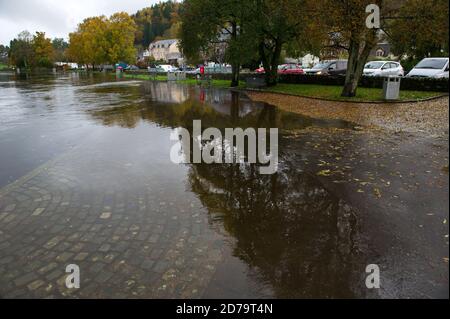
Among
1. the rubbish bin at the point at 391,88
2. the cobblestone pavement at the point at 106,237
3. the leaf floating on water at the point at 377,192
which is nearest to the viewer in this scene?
the cobblestone pavement at the point at 106,237

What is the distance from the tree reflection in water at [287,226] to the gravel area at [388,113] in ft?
17.2

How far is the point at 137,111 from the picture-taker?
16.1 meters

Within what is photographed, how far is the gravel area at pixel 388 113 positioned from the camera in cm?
1131

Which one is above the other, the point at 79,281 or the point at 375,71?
the point at 375,71

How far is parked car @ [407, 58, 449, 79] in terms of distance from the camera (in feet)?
67.8

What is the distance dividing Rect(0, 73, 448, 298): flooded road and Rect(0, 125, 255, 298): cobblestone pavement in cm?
2

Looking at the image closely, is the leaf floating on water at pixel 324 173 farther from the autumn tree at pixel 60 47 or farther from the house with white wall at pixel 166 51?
the autumn tree at pixel 60 47

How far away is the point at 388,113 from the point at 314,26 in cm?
632

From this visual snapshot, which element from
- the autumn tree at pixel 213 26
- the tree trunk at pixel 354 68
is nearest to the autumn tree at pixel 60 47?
the autumn tree at pixel 213 26

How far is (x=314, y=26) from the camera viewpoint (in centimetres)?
1739

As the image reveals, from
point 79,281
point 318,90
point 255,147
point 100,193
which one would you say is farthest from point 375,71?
point 79,281

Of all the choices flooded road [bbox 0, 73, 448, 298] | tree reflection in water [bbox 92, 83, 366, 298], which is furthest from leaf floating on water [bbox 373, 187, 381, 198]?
tree reflection in water [bbox 92, 83, 366, 298]

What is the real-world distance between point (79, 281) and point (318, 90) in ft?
71.5

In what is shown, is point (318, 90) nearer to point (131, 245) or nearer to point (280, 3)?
point (280, 3)
